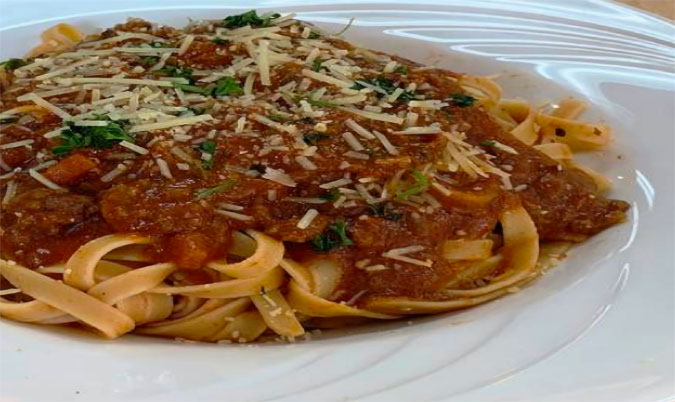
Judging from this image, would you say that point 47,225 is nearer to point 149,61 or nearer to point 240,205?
point 240,205

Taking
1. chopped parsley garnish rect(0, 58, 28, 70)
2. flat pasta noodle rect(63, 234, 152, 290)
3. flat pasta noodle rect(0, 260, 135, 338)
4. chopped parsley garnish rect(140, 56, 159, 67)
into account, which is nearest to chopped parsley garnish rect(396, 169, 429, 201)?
flat pasta noodle rect(63, 234, 152, 290)

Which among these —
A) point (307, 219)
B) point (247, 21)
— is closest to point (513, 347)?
point (307, 219)

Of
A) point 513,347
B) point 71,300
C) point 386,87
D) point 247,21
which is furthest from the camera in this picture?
point 247,21

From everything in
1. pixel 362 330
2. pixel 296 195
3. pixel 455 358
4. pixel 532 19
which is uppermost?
pixel 532 19

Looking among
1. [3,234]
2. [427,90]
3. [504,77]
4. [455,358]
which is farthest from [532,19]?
[3,234]

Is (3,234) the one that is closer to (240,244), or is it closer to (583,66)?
(240,244)

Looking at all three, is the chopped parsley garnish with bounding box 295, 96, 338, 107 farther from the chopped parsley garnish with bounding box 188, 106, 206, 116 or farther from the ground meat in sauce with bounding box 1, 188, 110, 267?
the ground meat in sauce with bounding box 1, 188, 110, 267
